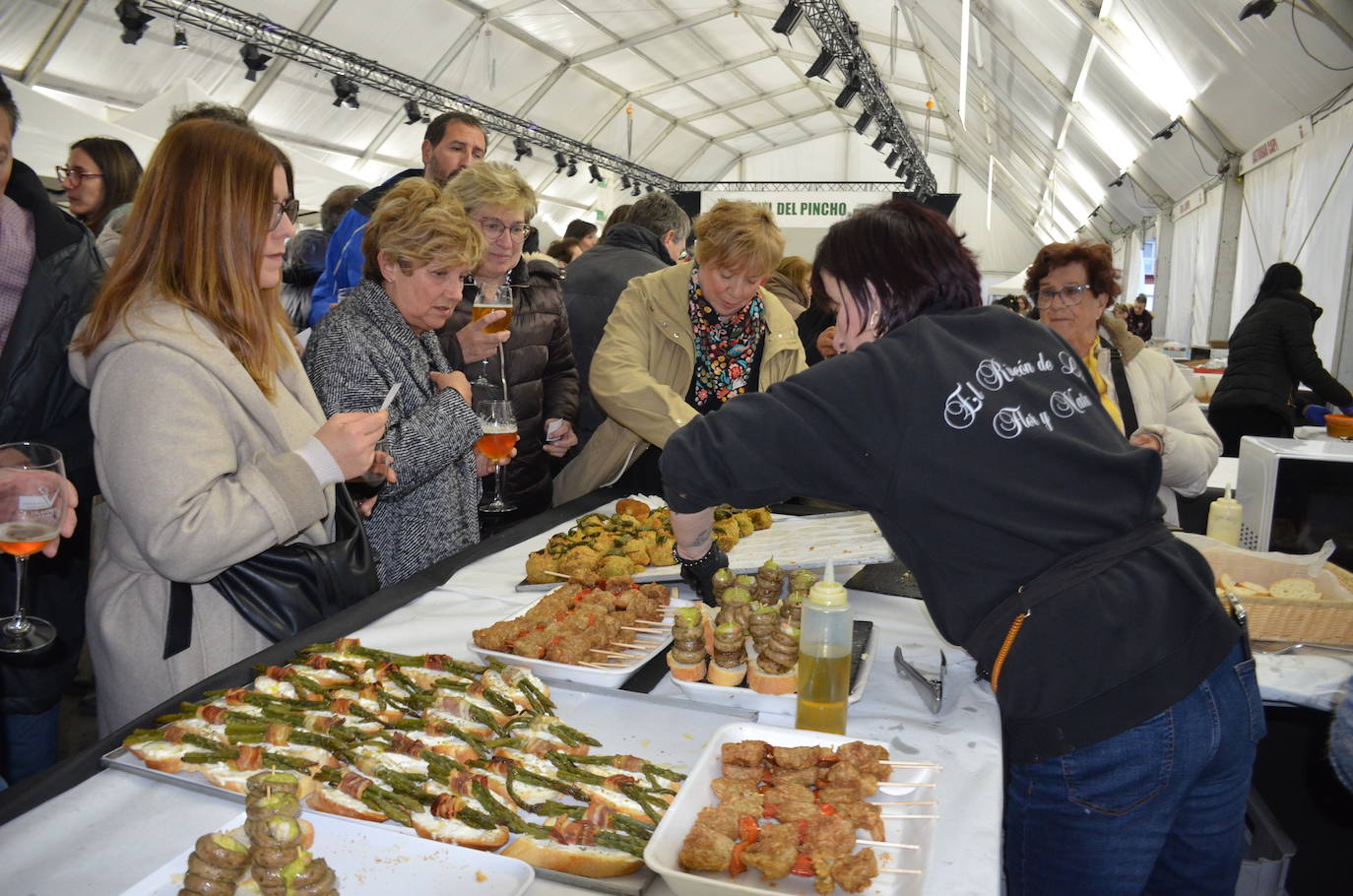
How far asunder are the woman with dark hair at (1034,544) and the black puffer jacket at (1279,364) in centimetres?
562

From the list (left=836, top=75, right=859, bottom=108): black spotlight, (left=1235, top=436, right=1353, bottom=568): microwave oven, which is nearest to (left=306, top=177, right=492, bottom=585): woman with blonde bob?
(left=1235, top=436, right=1353, bottom=568): microwave oven

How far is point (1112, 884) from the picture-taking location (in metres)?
1.67

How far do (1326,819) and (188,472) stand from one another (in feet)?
10.4

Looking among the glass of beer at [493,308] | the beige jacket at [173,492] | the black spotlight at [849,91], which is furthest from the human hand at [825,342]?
the black spotlight at [849,91]

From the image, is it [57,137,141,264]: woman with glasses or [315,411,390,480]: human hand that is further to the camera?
[57,137,141,264]: woman with glasses

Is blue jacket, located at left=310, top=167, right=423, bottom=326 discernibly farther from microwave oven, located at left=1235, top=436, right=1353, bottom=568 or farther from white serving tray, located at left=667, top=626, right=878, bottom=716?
microwave oven, located at left=1235, top=436, right=1353, bottom=568

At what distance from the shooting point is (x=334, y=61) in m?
12.9

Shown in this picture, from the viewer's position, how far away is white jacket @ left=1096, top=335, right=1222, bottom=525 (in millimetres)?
3553

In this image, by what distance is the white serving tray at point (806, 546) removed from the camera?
7.77 ft

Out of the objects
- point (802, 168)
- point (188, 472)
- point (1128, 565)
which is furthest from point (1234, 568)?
point (802, 168)

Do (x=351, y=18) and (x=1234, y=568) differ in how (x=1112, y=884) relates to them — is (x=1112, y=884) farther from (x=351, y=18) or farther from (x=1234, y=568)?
(x=351, y=18)

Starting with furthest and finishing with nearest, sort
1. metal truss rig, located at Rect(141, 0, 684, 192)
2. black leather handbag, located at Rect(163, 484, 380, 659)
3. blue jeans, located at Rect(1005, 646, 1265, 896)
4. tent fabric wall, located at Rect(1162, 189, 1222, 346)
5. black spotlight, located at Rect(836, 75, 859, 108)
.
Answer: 1. black spotlight, located at Rect(836, 75, 859, 108)
2. tent fabric wall, located at Rect(1162, 189, 1222, 346)
3. metal truss rig, located at Rect(141, 0, 684, 192)
4. black leather handbag, located at Rect(163, 484, 380, 659)
5. blue jeans, located at Rect(1005, 646, 1265, 896)

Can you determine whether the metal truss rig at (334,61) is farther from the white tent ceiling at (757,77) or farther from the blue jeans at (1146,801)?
the blue jeans at (1146,801)

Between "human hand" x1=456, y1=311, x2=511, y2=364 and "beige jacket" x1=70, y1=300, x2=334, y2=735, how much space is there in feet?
3.66
